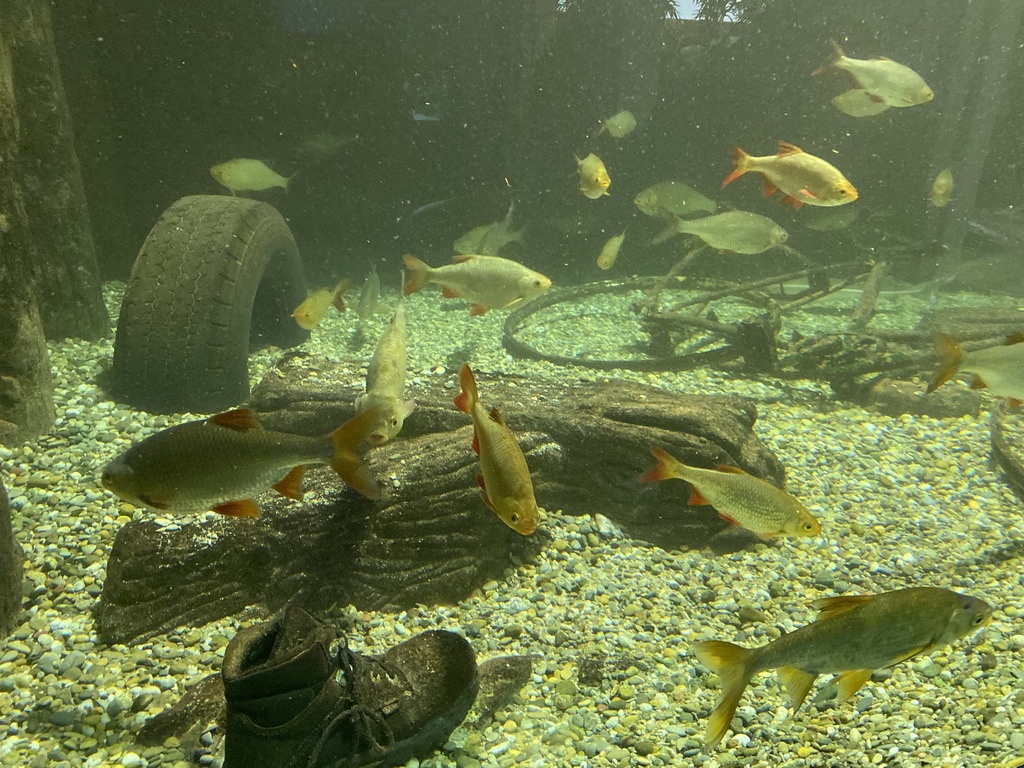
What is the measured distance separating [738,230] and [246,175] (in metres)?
5.87

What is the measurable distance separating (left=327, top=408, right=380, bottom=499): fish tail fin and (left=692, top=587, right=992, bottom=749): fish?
4.04ft

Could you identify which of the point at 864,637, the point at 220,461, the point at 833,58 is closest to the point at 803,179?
the point at 864,637

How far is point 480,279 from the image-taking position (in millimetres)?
5250

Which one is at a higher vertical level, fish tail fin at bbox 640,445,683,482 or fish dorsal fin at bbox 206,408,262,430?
fish dorsal fin at bbox 206,408,262,430

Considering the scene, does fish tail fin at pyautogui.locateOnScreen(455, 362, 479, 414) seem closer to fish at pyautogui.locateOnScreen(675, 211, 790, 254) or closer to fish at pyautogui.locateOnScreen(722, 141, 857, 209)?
fish at pyautogui.locateOnScreen(722, 141, 857, 209)

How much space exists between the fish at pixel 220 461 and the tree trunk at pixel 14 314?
3.15m

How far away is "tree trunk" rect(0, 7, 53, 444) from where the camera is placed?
4.45m

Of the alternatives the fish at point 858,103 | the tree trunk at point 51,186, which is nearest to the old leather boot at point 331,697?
the tree trunk at point 51,186

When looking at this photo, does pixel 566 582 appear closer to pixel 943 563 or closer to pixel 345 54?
pixel 943 563

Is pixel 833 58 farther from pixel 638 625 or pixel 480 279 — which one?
pixel 638 625

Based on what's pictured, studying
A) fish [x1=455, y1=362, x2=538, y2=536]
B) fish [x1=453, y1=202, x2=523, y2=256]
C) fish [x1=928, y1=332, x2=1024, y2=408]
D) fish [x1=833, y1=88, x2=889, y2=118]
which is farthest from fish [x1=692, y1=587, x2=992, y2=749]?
fish [x1=453, y1=202, x2=523, y2=256]

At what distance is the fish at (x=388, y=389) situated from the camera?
10.4 ft

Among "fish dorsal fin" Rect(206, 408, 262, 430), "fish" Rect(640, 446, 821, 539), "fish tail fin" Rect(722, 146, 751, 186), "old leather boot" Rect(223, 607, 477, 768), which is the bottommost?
"old leather boot" Rect(223, 607, 477, 768)

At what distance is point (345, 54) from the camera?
1128cm
